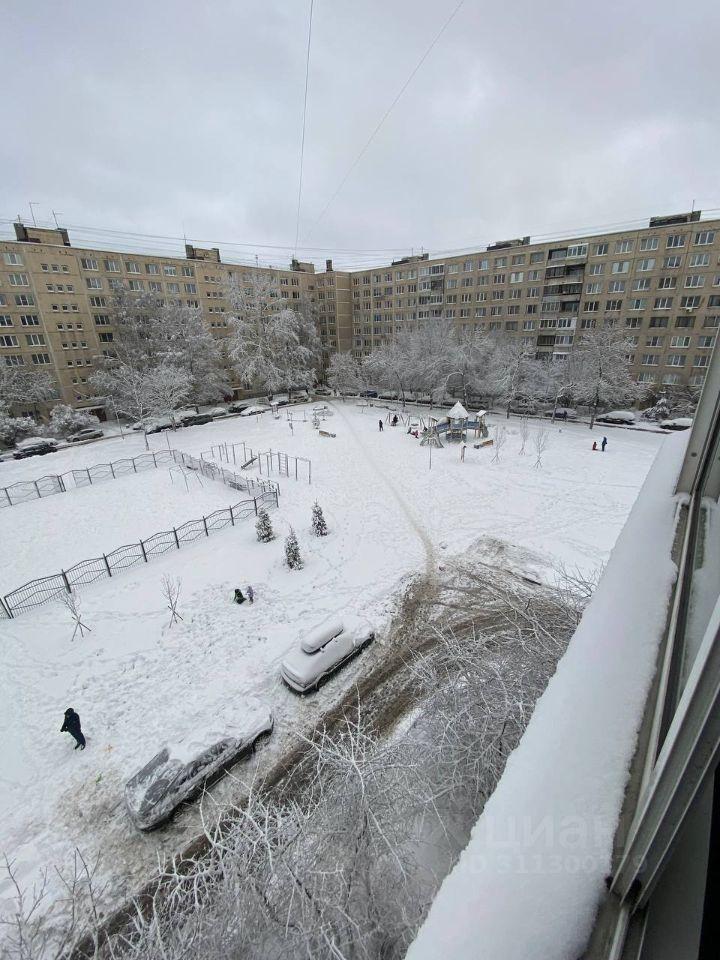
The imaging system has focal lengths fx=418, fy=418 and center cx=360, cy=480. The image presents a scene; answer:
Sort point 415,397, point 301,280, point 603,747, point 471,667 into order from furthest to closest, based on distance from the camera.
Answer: point 301,280 < point 415,397 < point 471,667 < point 603,747

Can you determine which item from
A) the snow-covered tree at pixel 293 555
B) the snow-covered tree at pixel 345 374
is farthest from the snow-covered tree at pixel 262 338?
the snow-covered tree at pixel 293 555

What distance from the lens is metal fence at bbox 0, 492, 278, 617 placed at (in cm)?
1268

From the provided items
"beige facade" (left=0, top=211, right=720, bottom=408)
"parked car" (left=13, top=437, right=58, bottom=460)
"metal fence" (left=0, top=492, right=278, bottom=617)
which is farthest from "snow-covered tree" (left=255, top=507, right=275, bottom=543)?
"beige facade" (left=0, top=211, right=720, bottom=408)

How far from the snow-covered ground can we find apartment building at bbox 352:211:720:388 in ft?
38.4

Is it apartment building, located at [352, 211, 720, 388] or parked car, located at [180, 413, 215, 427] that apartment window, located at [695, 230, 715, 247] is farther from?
parked car, located at [180, 413, 215, 427]

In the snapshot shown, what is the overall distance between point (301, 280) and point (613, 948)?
58.4m

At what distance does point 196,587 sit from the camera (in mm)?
13039

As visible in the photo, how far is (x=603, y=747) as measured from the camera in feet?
3.21

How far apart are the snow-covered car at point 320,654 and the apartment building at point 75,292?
36.2 metres

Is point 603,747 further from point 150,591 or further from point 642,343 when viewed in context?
point 642,343

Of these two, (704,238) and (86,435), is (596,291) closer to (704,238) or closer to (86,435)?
(704,238)

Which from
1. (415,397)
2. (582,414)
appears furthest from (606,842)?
(415,397)

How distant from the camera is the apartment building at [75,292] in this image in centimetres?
3409

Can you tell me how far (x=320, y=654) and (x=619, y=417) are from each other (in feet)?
99.2
